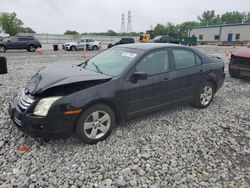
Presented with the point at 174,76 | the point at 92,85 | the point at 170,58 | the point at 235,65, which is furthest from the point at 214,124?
the point at 235,65

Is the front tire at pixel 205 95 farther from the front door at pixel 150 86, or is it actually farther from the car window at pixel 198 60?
the front door at pixel 150 86

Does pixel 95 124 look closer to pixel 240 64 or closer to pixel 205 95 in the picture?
pixel 205 95

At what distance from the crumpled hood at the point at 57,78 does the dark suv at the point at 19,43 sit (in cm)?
1870

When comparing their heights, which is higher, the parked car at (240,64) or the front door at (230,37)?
the front door at (230,37)

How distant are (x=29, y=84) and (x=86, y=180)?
1831mm

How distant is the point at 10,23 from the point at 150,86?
226 ft

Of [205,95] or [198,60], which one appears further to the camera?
[205,95]

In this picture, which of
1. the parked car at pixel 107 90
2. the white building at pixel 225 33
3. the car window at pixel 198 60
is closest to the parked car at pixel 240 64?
the parked car at pixel 107 90

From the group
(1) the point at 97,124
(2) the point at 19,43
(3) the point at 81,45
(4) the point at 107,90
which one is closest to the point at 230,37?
(3) the point at 81,45

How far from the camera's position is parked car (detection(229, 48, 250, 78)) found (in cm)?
770

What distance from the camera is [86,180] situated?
2.86m

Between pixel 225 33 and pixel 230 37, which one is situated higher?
pixel 225 33

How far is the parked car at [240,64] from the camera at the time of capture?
25.3 ft

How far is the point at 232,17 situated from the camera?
9131cm
